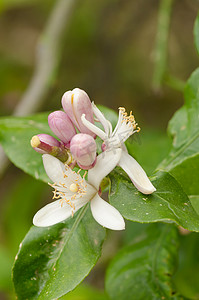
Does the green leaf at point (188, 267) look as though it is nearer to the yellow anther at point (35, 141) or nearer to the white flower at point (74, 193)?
the white flower at point (74, 193)

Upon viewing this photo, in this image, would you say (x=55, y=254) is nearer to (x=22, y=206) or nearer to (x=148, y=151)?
(x=148, y=151)

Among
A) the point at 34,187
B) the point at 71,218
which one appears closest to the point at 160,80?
the point at 71,218

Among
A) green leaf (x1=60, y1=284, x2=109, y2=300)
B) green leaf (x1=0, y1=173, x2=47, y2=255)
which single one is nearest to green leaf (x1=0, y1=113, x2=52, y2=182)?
green leaf (x1=60, y1=284, x2=109, y2=300)

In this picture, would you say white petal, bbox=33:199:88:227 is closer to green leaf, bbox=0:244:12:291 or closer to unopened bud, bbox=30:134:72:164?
unopened bud, bbox=30:134:72:164

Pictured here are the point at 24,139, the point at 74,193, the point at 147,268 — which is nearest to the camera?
the point at 74,193

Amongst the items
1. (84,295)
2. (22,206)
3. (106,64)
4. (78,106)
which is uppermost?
(78,106)

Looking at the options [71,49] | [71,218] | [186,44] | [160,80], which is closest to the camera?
[71,218]

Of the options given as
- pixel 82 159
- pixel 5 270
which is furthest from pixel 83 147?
pixel 5 270

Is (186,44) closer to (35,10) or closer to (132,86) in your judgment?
(132,86)
